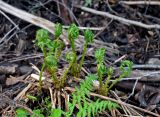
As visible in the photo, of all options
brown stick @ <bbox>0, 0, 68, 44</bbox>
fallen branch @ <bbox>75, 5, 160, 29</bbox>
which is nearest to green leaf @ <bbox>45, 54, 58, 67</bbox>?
brown stick @ <bbox>0, 0, 68, 44</bbox>

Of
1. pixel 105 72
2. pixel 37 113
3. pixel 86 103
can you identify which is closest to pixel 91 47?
pixel 105 72

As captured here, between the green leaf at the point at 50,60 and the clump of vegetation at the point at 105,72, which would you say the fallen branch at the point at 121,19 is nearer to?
the clump of vegetation at the point at 105,72

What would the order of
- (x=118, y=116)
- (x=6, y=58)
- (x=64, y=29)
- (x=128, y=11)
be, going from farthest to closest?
(x=128, y=11)
(x=64, y=29)
(x=6, y=58)
(x=118, y=116)

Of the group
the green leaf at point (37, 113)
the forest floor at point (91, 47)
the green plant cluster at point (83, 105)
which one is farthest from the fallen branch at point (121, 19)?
the green leaf at point (37, 113)

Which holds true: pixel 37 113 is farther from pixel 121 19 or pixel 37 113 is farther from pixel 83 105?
pixel 121 19

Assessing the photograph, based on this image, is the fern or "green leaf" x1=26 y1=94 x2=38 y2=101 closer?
the fern

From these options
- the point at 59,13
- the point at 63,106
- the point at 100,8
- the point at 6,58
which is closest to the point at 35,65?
the point at 6,58

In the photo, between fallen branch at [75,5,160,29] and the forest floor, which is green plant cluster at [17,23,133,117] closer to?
the forest floor

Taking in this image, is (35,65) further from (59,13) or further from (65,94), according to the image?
(59,13)
